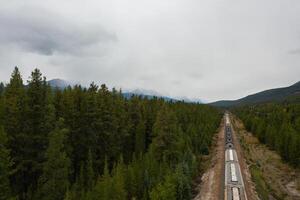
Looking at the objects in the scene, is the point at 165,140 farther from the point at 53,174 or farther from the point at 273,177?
the point at 273,177

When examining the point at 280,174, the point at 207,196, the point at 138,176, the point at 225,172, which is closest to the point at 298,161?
the point at 280,174

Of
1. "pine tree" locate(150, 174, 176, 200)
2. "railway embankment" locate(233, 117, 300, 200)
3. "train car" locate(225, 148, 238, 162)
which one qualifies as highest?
"pine tree" locate(150, 174, 176, 200)

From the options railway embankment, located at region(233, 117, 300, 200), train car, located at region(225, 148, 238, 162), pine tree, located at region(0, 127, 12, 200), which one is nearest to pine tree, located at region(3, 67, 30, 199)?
pine tree, located at region(0, 127, 12, 200)

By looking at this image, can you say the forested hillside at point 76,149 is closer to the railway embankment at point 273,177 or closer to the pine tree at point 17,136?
the pine tree at point 17,136

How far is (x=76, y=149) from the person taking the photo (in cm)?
3878

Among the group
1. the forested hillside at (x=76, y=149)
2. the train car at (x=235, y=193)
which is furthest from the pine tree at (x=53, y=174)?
the train car at (x=235, y=193)

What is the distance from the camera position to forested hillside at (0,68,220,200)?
2469 cm

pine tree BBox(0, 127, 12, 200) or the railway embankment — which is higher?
pine tree BBox(0, 127, 12, 200)

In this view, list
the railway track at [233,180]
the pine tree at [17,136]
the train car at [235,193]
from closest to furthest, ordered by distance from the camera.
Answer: the pine tree at [17,136], the train car at [235,193], the railway track at [233,180]

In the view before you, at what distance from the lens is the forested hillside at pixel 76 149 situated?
2469cm

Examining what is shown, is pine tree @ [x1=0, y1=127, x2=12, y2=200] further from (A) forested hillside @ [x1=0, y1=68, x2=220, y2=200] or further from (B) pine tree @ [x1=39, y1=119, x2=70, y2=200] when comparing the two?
(B) pine tree @ [x1=39, y1=119, x2=70, y2=200]

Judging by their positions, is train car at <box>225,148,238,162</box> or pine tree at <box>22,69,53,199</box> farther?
train car at <box>225,148,238,162</box>

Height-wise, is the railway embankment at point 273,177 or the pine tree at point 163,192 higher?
the pine tree at point 163,192

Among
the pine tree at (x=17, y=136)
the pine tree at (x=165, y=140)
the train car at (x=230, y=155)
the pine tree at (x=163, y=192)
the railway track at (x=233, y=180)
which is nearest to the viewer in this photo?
the pine tree at (x=163, y=192)
